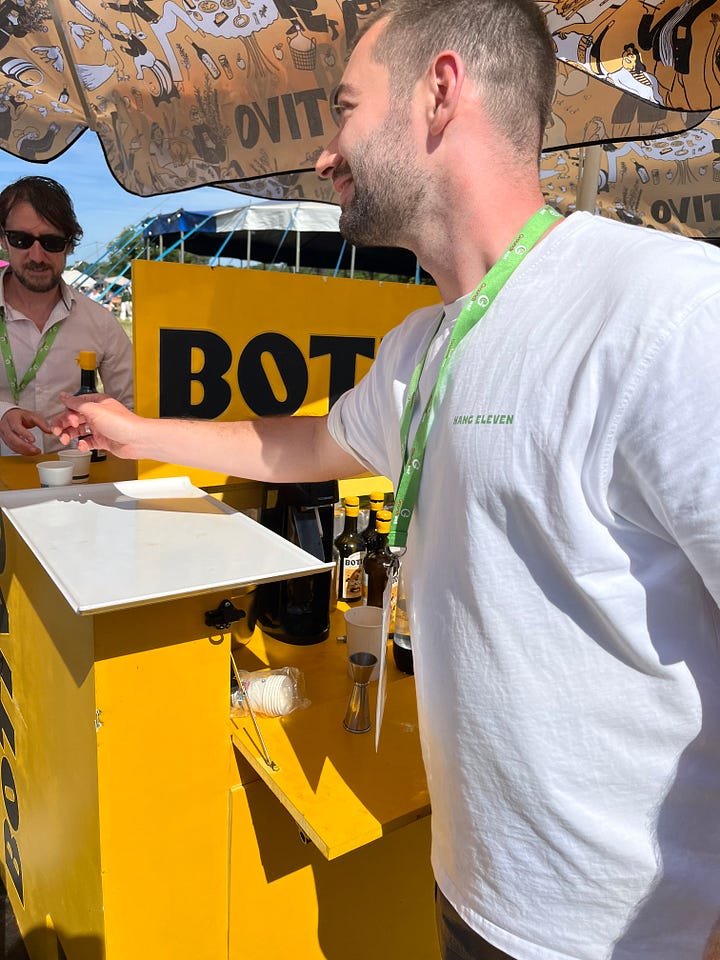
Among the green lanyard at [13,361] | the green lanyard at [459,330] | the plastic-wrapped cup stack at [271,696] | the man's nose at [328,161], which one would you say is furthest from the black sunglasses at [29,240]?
the green lanyard at [459,330]

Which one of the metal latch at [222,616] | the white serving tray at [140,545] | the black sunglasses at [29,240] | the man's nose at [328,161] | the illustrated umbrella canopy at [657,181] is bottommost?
the metal latch at [222,616]

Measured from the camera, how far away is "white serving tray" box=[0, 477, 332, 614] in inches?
41.6

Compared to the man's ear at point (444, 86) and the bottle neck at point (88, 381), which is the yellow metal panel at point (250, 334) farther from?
the man's ear at point (444, 86)

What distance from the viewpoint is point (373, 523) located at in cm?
185

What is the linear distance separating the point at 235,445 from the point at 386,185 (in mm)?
707

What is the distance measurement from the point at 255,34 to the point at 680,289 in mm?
2290

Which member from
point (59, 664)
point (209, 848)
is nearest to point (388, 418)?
point (59, 664)

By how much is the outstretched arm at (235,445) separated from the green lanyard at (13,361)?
1805 mm

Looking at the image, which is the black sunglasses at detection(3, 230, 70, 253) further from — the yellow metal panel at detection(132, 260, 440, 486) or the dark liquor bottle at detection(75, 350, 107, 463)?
the yellow metal panel at detection(132, 260, 440, 486)

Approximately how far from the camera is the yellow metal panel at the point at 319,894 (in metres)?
1.42

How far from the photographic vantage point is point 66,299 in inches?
123

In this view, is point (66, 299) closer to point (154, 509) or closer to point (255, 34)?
point (255, 34)

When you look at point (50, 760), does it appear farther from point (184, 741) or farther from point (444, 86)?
point (444, 86)

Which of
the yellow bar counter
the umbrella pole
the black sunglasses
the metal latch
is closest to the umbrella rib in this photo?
the black sunglasses
